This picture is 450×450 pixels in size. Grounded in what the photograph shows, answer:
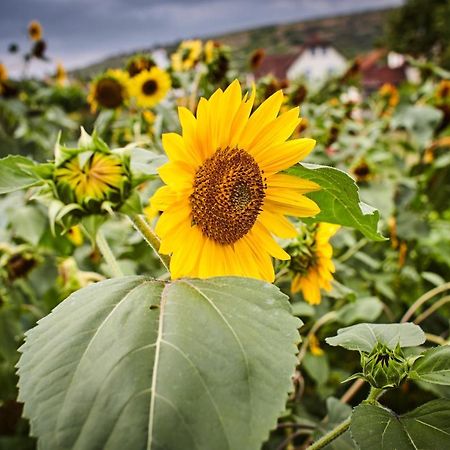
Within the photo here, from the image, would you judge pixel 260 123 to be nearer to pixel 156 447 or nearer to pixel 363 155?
pixel 156 447

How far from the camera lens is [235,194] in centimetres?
64

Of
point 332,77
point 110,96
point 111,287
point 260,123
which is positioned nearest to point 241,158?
point 260,123

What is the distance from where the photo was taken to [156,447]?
14.4 inches

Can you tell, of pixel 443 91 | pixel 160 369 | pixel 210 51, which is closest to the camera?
pixel 160 369

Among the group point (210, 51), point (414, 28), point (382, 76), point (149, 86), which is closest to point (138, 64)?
point (149, 86)

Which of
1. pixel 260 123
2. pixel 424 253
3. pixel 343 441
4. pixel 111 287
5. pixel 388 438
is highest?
pixel 260 123

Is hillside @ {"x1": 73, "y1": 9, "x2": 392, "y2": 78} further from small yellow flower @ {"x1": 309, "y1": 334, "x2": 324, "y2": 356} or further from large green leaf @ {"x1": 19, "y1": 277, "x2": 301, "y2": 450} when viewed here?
large green leaf @ {"x1": 19, "y1": 277, "x2": 301, "y2": 450}

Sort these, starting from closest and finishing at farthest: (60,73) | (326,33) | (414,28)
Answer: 1. (60,73)
2. (414,28)
3. (326,33)

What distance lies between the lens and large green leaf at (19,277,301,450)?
1.26 ft

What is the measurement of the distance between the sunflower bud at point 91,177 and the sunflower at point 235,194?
4 centimetres

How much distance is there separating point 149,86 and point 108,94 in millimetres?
162

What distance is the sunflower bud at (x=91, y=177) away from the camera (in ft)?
1.84

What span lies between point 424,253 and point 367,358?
1499 mm

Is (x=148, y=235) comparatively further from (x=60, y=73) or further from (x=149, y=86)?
(x=60, y=73)
